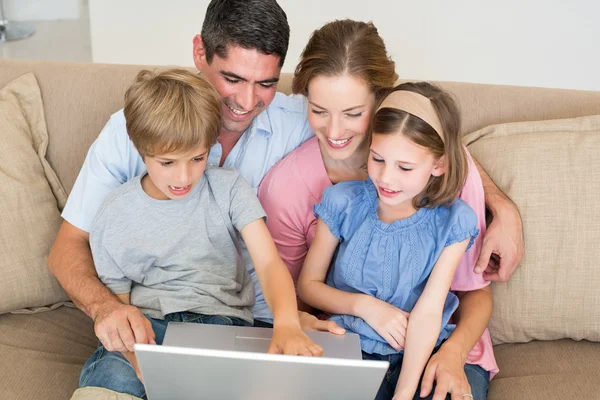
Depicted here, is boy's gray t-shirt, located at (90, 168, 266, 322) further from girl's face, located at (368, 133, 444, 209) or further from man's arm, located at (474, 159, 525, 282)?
man's arm, located at (474, 159, 525, 282)

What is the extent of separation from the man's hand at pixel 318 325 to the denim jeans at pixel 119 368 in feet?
0.57

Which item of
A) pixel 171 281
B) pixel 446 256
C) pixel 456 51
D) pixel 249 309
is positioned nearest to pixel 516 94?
pixel 446 256

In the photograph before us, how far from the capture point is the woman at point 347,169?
5.43ft

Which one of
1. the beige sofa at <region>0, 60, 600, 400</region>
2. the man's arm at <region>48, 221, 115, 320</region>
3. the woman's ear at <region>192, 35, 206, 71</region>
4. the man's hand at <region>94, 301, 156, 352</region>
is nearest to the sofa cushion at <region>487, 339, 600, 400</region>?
the beige sofa at <region>0, 60, 600, 400</region>

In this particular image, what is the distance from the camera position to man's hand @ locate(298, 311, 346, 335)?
1.48m

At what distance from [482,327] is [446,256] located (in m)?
0.21

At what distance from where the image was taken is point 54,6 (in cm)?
511

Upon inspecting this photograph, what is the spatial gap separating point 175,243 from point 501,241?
→ 0.76 metres

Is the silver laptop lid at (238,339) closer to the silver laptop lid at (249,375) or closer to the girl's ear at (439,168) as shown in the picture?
the silver laptop lid at (249,375)

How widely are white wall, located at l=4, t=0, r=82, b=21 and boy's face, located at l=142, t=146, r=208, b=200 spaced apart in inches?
154

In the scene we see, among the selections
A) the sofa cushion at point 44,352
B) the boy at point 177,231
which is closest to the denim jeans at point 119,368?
the boy at point 177,231

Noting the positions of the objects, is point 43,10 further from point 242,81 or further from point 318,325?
point 318,325

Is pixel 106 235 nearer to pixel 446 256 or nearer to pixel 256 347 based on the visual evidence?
pixel 256 347

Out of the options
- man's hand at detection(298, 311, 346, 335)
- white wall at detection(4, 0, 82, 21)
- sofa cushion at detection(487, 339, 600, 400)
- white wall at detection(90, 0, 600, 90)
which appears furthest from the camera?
white wall at detection(4, 0, 82, 21)
